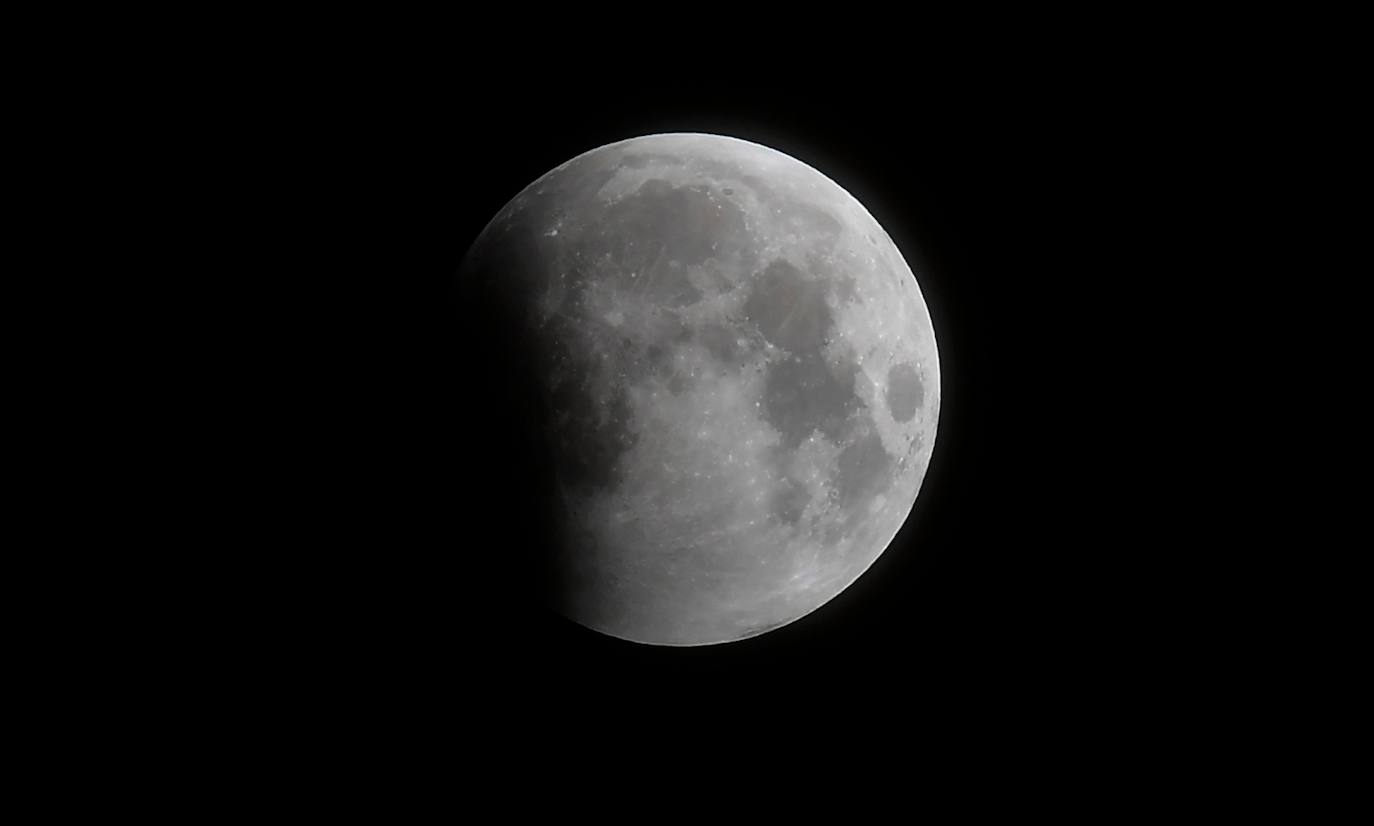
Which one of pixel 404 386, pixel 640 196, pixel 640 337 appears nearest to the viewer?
pixel 640 337

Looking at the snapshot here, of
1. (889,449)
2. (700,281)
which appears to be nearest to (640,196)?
(700,281)

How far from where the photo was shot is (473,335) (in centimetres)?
307

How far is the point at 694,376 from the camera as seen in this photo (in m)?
2.83

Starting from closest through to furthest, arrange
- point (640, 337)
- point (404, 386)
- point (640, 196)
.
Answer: point (640, 337) < point (640, 196) < point (404, 386)

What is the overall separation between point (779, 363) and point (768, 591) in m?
0.87

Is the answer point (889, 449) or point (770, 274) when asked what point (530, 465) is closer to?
point (770, 274)

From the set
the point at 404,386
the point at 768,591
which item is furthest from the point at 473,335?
the point at 768,591

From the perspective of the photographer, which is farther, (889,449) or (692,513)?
(889,449)

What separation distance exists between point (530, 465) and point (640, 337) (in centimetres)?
58

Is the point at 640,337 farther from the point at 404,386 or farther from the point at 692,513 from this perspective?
the point at 404,386

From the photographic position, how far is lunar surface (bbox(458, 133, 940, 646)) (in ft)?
9.36

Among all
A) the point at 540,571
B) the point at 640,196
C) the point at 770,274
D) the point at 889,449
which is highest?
the point at 640,196

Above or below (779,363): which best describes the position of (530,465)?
below

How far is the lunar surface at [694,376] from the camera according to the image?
2.85 metres
